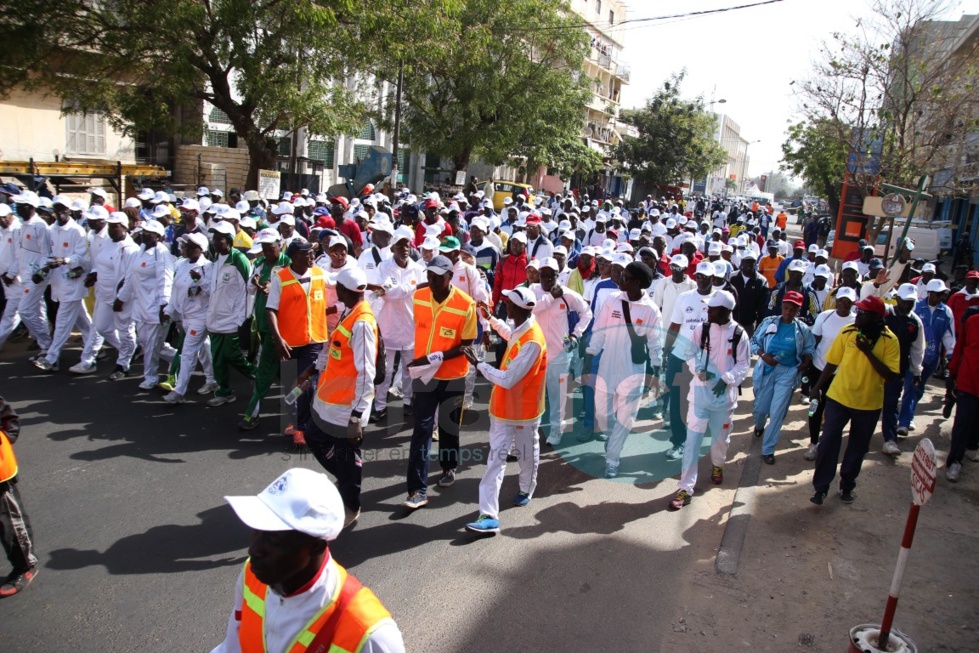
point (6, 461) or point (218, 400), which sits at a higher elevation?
point (6, 461)

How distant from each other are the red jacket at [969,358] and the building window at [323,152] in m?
29.0

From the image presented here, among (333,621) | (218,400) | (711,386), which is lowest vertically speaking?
(218,400)

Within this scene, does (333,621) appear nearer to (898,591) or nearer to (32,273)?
(898,591)

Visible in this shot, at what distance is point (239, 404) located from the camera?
314 inches

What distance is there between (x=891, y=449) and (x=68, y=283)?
964 cm

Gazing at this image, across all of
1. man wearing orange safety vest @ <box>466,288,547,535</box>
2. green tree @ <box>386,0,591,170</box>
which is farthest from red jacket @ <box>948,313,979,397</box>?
green tree @ <box>386,0,591,170</box>

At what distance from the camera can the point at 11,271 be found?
29.1 feet

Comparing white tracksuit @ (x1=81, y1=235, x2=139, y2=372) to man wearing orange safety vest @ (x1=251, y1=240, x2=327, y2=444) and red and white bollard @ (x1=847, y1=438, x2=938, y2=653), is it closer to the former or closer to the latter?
man wearing orange safety vest @ (x1=251, y1=240, x2=327, y2=444)

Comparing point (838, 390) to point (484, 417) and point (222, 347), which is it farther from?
point (222, 347)

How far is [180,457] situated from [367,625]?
4.94 metres

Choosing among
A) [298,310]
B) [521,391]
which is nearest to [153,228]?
[298,310]

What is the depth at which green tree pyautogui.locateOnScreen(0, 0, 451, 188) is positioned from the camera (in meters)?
16.0

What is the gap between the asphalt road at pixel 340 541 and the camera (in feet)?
13.9

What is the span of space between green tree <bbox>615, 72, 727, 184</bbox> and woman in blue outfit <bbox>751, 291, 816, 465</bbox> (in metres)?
39.4
